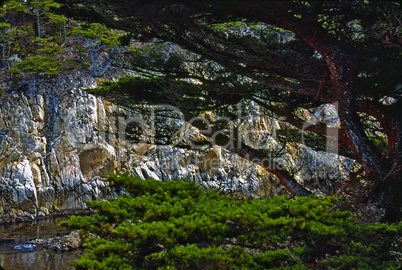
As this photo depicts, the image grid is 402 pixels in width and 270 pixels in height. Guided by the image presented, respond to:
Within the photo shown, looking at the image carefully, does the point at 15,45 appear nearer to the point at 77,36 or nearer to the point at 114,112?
the point at 77,36

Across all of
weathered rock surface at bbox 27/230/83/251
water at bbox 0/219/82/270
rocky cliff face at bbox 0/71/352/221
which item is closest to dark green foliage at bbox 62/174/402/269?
water at bbox 0/219/82/270

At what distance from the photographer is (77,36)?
18.8 meters

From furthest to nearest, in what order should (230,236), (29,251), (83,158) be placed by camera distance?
(83,158)
(29,251)
(230,236)

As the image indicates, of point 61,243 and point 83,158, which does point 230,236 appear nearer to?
point 61,243

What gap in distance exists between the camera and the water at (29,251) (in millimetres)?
7816

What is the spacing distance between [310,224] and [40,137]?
47.8 ft

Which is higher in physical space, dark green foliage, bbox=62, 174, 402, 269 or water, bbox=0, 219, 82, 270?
dark green foliage, bbox=62, 174, 402, 269

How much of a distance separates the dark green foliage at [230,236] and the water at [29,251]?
182 inches

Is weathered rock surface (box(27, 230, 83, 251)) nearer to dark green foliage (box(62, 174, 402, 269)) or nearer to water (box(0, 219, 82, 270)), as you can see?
water (box(0, 219, 82, 270))

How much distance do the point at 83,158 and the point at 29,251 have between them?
24.1 feet

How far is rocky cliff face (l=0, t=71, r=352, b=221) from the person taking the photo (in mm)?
14830

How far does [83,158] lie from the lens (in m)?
16.1

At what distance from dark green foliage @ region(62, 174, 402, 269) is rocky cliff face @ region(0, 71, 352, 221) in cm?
1097

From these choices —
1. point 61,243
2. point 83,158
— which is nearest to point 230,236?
point 61,243
